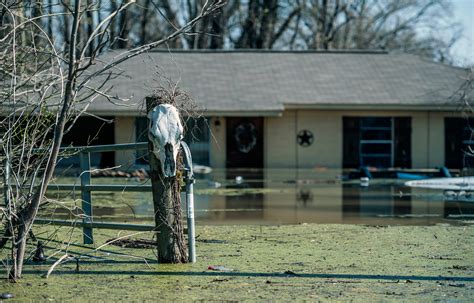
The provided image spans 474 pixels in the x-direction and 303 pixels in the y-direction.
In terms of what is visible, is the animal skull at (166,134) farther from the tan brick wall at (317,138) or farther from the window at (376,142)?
the window at (376,142)

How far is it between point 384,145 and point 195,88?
24.6 ft

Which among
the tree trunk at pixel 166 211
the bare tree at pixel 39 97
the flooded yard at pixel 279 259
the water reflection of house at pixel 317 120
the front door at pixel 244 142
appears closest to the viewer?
the bare tree at pixel 39 97

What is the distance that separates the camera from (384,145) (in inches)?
1463

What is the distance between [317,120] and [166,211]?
87.9 feet

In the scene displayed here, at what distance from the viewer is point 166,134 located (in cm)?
997

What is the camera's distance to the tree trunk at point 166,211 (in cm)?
1016

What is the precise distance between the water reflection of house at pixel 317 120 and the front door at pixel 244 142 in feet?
0.12

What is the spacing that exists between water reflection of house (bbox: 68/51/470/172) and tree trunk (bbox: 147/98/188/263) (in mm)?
24451

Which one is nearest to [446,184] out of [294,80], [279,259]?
[294,80]

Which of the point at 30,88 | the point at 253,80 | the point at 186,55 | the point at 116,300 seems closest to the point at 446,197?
the point at 30,88

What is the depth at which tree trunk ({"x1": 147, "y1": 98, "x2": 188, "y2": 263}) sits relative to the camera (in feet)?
33.3

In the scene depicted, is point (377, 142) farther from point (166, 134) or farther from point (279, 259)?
point (166, 134)

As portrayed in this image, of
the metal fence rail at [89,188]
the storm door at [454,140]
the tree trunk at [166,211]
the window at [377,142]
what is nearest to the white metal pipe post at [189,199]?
the tree trunk at [166,211]

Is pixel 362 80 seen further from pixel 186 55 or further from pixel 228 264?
pixel 228 264
